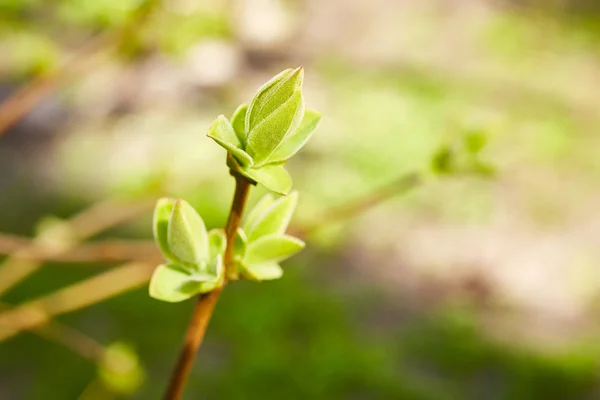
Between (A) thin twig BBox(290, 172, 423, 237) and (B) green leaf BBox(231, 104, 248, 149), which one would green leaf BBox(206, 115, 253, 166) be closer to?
(B) green leaf BBox(231, 104, 248, 149)

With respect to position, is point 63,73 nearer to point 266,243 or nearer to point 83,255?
point 83,255

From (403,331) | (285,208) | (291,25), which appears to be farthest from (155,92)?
(285,208)

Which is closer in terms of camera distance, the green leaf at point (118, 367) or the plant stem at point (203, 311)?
the plant stem at point (203, 311)

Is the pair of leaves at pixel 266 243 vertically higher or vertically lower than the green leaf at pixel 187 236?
higher

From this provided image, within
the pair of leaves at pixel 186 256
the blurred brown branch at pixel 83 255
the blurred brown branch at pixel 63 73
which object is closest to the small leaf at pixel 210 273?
the pair of leaves at pixel 186 256

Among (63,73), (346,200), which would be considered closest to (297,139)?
(63,73)

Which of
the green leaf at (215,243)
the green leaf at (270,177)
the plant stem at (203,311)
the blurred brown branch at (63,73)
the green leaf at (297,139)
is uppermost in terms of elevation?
the blurred brown branch at (63,73)

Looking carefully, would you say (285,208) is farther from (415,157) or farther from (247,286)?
(415,157)

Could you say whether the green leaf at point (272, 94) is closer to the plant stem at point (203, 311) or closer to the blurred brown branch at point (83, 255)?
the plant stem at point (203, 311)
